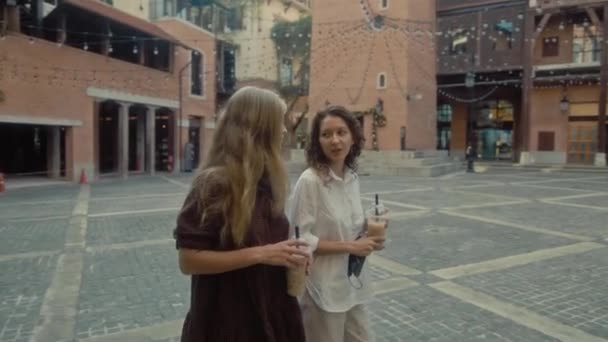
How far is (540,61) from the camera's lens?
26812 millimetres

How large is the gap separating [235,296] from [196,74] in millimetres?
24288

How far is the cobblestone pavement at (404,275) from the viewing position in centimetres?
391

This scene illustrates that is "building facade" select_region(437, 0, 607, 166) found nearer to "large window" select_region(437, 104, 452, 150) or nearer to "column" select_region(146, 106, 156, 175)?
"large window" select_region(437, 104, 452, 150)

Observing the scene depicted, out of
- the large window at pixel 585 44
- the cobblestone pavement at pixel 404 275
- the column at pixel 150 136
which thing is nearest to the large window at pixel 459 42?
the large window at pixel 585 44

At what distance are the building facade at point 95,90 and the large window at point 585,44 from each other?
67.9ft

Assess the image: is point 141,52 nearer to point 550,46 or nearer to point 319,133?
point 319,133

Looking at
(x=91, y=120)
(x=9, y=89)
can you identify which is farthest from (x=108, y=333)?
(x=91, y=120)

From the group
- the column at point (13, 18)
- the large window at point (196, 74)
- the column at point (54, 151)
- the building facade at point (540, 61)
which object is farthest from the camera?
the building facade at point (540, 61)

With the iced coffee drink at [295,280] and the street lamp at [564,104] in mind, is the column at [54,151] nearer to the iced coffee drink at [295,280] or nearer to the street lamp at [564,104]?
the iced coffee drink at [295,280]

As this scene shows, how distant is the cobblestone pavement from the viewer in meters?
3.91

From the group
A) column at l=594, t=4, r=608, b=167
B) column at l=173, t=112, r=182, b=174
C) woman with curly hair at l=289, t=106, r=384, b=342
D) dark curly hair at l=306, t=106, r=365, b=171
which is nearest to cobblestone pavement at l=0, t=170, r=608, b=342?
woman with curly hair at l=289, t=106, r=384, b=342

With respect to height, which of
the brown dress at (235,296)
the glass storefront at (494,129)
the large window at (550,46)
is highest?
the large window at (550,46)

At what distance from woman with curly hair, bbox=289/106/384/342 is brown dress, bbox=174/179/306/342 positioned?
42 centimetres

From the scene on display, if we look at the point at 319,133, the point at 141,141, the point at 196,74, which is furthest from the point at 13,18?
the point at 319,133
